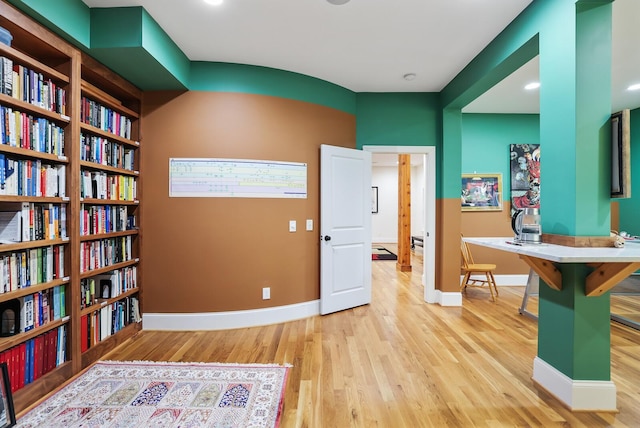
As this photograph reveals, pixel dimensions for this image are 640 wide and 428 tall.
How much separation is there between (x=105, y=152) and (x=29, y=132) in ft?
2.29

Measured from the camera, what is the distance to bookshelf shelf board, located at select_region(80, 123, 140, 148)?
91.8 inches

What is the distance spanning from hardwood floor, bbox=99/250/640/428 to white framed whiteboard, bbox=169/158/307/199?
1.43 metres

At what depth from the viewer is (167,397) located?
6.31ft

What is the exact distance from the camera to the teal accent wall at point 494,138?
15.7ft

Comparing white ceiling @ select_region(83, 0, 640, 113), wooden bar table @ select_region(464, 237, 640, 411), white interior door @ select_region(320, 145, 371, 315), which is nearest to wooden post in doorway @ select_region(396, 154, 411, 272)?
white interior door @ select_region(320, 145, 371, 315)

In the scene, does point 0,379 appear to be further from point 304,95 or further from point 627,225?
point 627,225

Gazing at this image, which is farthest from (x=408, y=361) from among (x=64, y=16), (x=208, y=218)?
(x=64, y=16)

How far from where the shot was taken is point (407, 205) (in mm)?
6098

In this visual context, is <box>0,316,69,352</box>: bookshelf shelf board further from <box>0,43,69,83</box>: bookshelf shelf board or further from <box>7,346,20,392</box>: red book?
<box>0,43,69,83</box>: bookshelf shelf board

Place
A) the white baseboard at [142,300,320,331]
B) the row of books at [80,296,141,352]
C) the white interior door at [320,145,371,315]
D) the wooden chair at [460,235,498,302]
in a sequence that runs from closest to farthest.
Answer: the row of books at [80,296,141,352], the white baseboard at [142,300,320,331], the white interior door at [320,145,371,315], the wooden chair at [460,235,498,302]

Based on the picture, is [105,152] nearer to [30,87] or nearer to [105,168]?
[105,168]

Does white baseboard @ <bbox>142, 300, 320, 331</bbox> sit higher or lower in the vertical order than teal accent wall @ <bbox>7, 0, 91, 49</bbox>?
lower

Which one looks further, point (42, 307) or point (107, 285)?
point (107, 285)

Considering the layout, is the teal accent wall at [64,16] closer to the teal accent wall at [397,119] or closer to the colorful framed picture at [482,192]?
the teal accent wall at [397,119]
